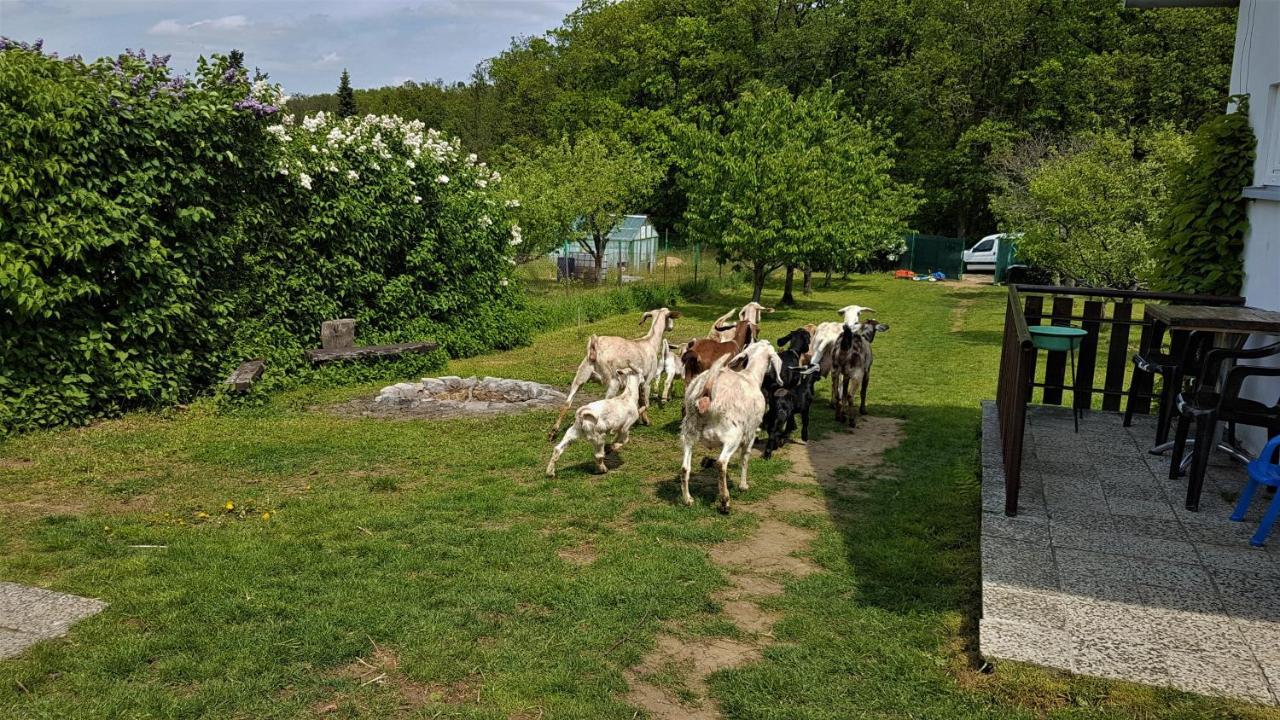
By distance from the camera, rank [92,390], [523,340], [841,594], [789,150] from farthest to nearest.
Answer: [789,150] → [523,340] → [92,390] → [841,594]

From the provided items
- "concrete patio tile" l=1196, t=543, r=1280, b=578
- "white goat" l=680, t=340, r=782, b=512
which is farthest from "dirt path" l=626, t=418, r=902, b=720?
"concrete patio tile" l=1196, t=543, r=1280, b=578

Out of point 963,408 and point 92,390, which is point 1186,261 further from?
point 92,390

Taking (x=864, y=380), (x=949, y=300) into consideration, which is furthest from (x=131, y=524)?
(x=949, y=300)

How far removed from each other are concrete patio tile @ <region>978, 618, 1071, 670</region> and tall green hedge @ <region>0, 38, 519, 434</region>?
9.83 meters

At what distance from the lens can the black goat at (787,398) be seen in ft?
31.0

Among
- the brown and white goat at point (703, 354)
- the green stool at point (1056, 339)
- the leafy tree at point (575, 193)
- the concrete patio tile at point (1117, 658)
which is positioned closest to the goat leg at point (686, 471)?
the brown and white goat at point (703, 354)

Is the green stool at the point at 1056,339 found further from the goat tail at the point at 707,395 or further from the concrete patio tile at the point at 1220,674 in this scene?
the concrete patio tile at the point at 1220,674

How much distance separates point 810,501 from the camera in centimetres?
805

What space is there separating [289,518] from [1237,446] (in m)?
8.52

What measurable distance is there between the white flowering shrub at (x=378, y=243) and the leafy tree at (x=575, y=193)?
6.36 m

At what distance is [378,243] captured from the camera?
1409 centimetres

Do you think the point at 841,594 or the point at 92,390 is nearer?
the point at 841,594

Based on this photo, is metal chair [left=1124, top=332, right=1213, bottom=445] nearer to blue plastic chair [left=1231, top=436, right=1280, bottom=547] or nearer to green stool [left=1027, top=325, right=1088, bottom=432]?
green stool [left=1027, top=325, right=1088, bottom=432]

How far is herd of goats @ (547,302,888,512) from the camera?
7.58 meters
